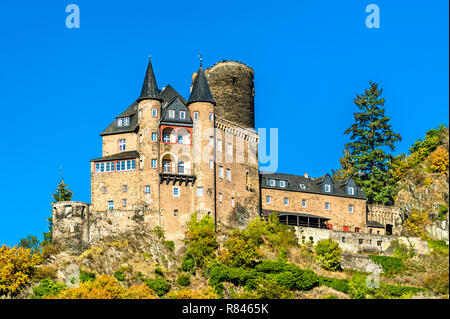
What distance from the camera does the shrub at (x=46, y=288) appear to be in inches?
3125

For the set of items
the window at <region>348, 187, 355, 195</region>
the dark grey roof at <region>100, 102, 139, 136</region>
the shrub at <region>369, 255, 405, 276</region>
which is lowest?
the shrub at <region>369, 255, 405, 276</region>

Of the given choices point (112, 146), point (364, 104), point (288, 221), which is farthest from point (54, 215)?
point (364, 104)

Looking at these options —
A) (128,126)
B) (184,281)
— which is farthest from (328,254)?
(128,126)

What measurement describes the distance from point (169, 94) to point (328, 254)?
22.9 m

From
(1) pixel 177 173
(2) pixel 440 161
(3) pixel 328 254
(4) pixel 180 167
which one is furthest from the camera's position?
(2) pixel 440 161

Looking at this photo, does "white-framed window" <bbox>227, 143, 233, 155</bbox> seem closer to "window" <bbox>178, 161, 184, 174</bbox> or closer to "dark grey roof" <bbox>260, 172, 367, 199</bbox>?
"window" <bbox>178, 161, 184, 174</bbox>

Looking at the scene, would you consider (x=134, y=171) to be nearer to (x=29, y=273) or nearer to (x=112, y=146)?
(x=112, y=146)

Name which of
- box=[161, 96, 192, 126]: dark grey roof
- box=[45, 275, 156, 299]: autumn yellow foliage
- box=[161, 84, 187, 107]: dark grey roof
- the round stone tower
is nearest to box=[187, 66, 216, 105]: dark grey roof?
box=[161, 96, 192, 126]: dark grey roof

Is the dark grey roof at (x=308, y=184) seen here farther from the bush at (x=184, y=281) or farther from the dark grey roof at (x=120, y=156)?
the bush at (x=184, y=281)

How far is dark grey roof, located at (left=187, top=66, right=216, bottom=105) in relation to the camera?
9306 cm

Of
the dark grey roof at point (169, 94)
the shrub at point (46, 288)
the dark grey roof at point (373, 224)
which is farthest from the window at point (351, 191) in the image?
the shrub at point (46, 288)

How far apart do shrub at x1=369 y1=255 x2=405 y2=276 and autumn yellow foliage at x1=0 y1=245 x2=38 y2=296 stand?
1300 inches

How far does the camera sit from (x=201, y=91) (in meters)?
93.6

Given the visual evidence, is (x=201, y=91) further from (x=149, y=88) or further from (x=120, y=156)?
(x=120, y=156)
